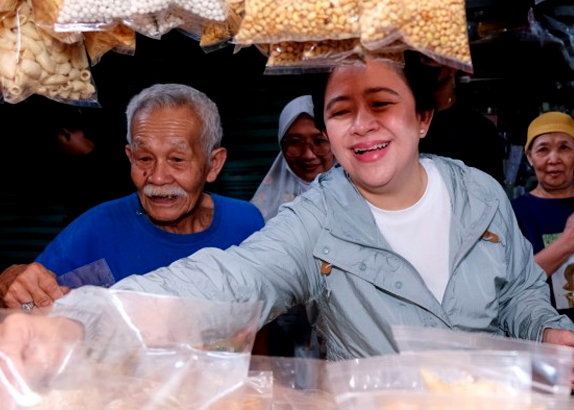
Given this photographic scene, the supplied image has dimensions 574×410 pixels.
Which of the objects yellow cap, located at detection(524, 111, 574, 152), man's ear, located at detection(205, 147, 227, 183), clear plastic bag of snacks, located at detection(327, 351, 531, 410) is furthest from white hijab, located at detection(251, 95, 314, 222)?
clear plastic bag of snacks, located at detection(327, 351, 531, 410)

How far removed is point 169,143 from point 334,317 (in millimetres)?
826

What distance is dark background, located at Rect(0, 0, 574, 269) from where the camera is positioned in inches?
161

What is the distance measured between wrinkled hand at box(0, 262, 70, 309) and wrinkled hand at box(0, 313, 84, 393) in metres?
0.58

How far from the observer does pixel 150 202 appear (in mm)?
2375

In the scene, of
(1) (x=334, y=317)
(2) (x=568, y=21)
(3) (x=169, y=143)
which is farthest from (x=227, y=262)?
(2) (x=568, y=21)

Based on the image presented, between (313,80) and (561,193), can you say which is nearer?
(313,80)

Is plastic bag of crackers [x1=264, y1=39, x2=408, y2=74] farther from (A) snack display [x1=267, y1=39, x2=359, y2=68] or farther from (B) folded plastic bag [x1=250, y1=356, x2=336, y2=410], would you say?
(B) folded plastic bag [x1=250, y1=356, x2=336, y2=410]

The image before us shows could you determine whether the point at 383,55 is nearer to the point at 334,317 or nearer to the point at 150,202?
the point at 334,317

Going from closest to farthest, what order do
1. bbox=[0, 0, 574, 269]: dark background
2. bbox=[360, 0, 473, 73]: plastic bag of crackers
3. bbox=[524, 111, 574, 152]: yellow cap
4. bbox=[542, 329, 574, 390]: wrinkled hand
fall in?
bbox=[360, 0, 473, 73]: plastic bag of crackers → bbox=[542, 329, 574, 390]: wrinkled hand → bbox=[524, 111, 574, 152]: yellow cap → bbox=[0, 0, 574, 269]: dark background

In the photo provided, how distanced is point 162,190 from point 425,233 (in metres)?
0.87

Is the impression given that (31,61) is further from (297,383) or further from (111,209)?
(111,209)

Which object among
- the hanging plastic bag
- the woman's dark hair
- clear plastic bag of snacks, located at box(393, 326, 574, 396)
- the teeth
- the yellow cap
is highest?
the hanging plastic bag

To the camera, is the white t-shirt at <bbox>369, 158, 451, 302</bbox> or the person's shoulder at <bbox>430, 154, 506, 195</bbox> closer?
the white t-shirt at <bbox>369, 158, 451, 302</bbox>

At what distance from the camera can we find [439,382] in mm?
1100
